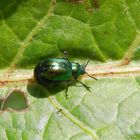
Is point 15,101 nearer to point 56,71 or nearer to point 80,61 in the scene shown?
point 56,71

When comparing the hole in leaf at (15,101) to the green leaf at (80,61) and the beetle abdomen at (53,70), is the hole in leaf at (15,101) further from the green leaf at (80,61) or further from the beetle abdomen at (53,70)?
the beetle abdomen at (53,70)

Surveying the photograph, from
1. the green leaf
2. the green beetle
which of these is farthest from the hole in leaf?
the green beetle

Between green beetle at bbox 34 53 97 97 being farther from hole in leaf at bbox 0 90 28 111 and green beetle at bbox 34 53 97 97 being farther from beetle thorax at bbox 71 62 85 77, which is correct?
hole in leaf at bbox 0 90 28 111

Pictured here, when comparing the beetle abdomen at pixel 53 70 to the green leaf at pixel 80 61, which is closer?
the green leaf at pixel 80 61

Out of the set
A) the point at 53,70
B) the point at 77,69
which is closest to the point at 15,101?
the point at 53,70

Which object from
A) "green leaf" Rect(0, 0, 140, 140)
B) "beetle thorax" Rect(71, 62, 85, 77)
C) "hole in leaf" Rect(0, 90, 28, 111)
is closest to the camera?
"green leaf" Rect(0, 0, 140, 140)

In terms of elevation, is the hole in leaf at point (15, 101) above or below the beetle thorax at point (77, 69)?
below

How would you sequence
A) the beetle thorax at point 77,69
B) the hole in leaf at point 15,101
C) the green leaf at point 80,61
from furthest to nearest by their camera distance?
the hole in leaf at point 15,101
the beetle thorax at point 77,69
the green leaf at point 80,61

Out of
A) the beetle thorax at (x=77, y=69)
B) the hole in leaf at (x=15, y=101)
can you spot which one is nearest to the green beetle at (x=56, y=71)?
the beetle thorax at (x=77, y=69)
